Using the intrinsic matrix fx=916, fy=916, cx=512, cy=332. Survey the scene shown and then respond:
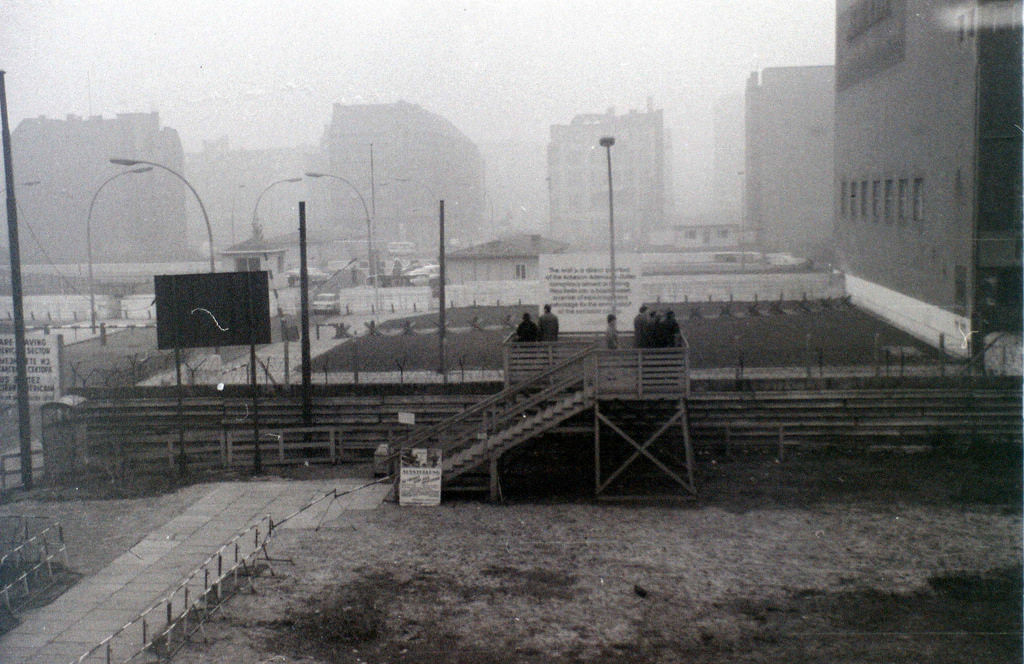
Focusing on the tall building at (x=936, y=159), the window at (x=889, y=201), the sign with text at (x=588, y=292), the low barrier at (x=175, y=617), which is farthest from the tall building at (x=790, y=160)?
the low barrier at (x=175, y=617)

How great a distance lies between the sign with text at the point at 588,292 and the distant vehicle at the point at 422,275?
7.06 metres

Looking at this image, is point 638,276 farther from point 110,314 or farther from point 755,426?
point 110,314

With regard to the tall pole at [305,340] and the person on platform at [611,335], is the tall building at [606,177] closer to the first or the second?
the person on platform at [611,335]

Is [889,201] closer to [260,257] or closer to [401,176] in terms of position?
[401,176]

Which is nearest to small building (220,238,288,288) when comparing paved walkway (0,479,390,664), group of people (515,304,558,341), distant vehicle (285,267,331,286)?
distant vehicle (285,267,331,286)

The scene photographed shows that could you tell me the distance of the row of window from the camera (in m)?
18.2

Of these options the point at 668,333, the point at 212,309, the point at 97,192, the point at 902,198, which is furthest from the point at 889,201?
the point at 97,192

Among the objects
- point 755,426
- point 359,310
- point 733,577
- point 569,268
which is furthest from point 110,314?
point 733,577

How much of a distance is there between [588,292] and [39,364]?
35.7 feet

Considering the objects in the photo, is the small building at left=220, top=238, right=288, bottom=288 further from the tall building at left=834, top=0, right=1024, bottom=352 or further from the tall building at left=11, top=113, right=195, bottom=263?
the tall building at left=834, top=0, right=1024, bottom=352

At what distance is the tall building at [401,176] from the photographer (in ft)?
76.9

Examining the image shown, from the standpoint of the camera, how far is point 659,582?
10172 mm

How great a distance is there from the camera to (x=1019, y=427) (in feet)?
51.6

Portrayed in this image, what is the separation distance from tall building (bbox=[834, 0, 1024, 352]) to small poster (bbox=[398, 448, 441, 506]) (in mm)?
10629
